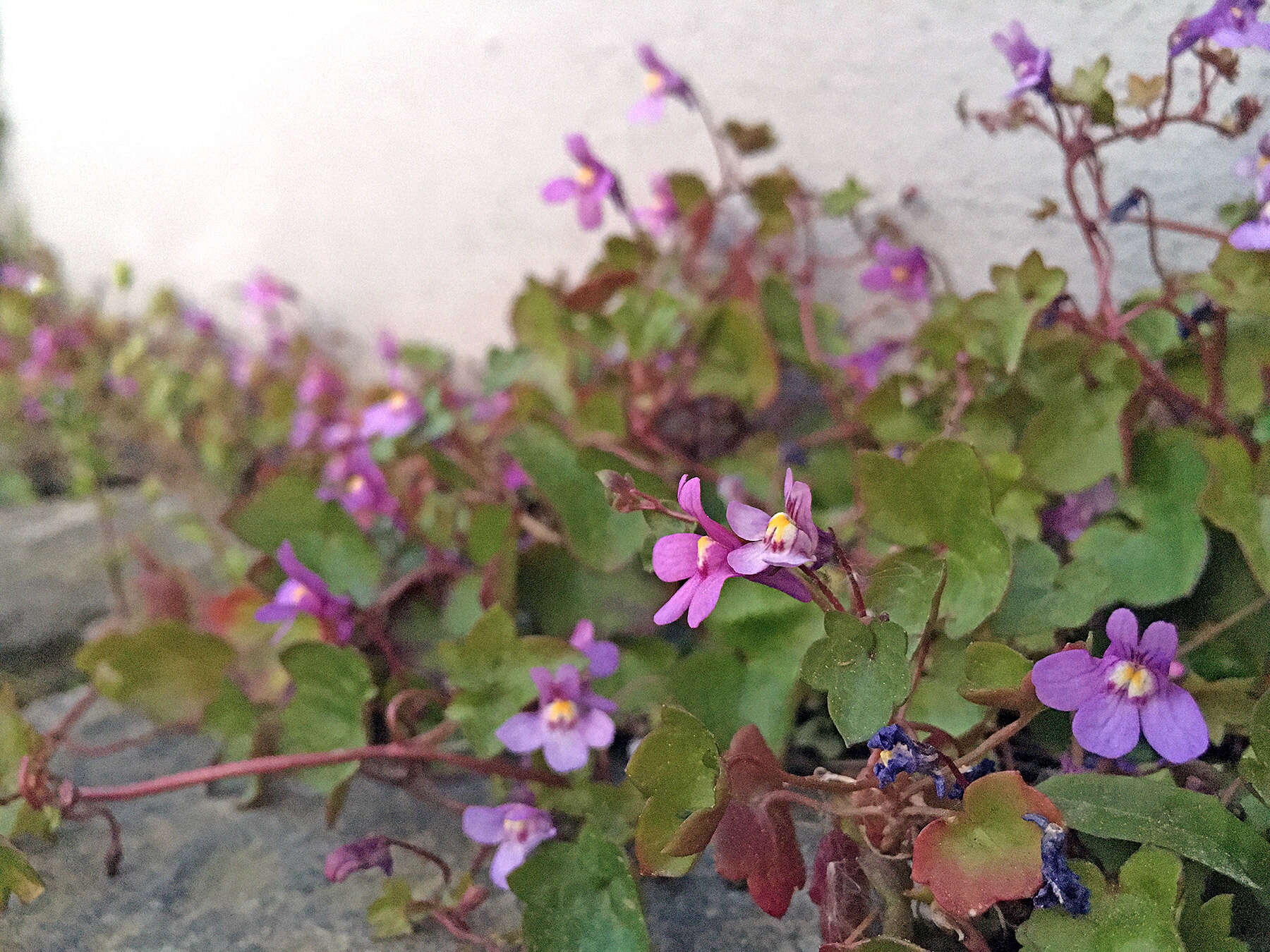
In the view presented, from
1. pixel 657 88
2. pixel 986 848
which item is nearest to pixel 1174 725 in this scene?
pixel 986 848

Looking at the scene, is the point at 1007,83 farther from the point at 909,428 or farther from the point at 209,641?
the point at 209,641

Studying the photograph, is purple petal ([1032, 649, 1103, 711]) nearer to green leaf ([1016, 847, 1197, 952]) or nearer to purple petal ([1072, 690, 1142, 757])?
purple petal ([1072, 690, 1142, 757])

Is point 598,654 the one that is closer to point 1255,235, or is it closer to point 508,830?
point 508,830

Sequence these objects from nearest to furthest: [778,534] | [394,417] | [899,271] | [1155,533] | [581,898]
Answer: [778,534], [581,898], [1155,533], [899,271], [394,417]

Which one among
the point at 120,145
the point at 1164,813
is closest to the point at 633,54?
the point at 1164,813

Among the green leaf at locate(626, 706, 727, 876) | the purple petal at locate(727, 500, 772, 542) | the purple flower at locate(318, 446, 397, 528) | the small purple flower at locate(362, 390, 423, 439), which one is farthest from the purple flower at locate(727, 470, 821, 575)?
the small purple flower at locate(362, 390, 423, 439)

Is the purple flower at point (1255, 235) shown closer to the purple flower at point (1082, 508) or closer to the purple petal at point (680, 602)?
the purple flower at point (1082, 508)

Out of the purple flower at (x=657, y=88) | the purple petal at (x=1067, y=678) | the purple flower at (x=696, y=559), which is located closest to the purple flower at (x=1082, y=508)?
the purple petal at (x=1067, y=678)
